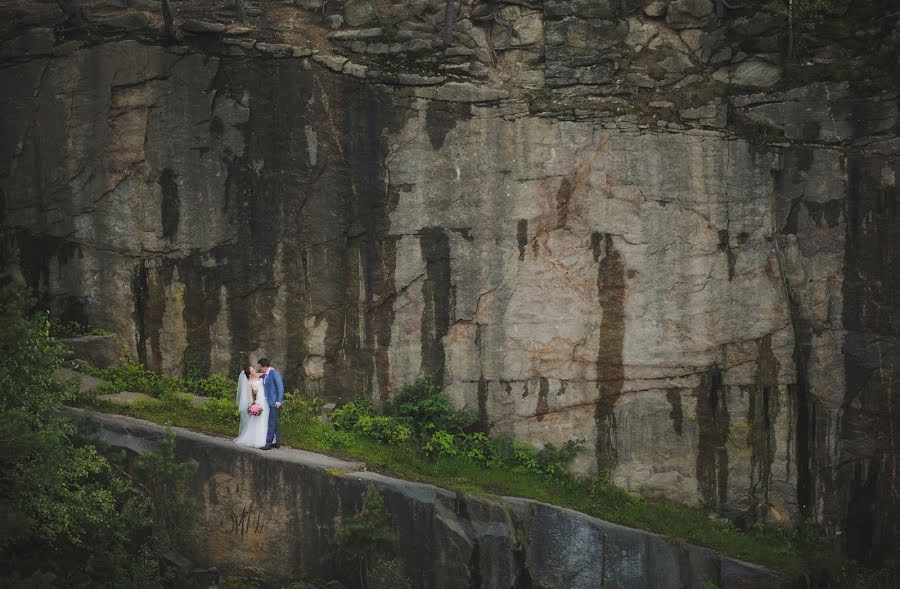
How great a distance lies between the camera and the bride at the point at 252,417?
1439cm

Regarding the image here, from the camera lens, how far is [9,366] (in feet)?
39.7

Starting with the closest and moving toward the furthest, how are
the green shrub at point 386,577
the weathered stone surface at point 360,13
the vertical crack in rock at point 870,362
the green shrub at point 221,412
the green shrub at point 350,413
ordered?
the green shrub at point 386,577, the green shrub at point 221,412, the vertical crack in rock at point 870,362, the green shrub at point 350,413, the weathered stone surface at point 360,13

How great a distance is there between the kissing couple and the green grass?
608 millimetres

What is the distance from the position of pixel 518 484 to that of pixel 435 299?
334 centimetres

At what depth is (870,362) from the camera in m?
15.7

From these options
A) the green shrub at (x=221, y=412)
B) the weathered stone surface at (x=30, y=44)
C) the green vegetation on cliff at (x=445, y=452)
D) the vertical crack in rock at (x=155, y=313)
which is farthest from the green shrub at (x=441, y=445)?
the weathered stone surface at (x=30, y=44)

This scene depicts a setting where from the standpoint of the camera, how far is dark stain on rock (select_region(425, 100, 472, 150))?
1631 cm

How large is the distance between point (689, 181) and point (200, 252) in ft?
26.9

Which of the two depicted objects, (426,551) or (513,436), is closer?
(426,551)

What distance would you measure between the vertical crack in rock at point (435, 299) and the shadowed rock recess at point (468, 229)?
4 centimetres

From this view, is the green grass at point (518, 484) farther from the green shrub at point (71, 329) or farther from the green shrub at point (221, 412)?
the green shrub at point (71, 329)

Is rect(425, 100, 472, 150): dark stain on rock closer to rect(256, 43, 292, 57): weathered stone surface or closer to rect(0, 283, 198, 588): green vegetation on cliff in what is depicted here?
rect(256, 43, 292, 57): weathered stone surface

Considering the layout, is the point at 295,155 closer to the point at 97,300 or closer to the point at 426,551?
the point at 97,300

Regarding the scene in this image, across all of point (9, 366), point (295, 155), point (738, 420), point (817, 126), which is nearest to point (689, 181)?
point (817, 126)
